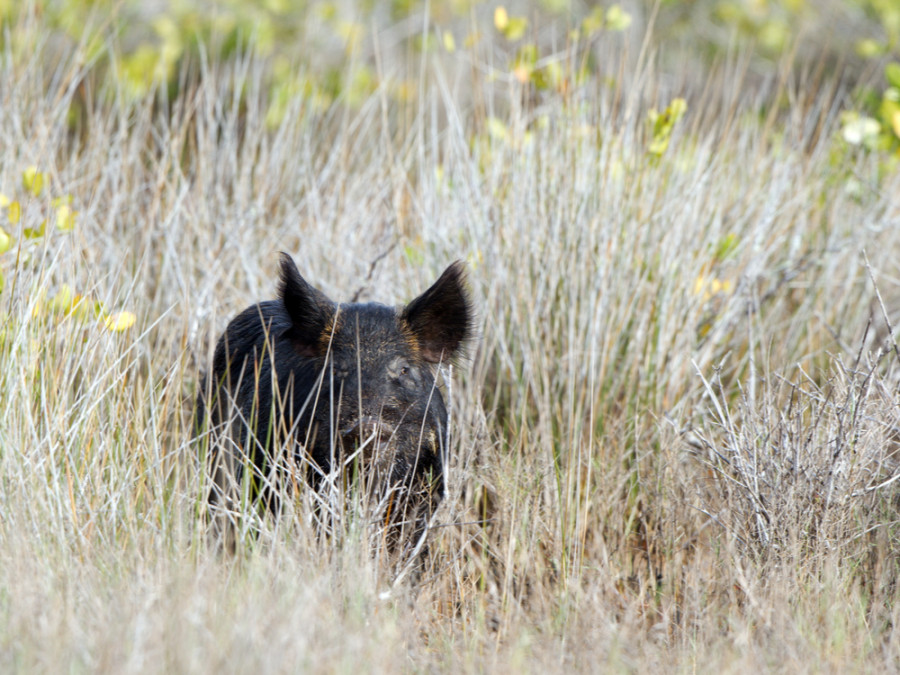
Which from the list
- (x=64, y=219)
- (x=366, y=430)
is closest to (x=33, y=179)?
(x=64, y=219)

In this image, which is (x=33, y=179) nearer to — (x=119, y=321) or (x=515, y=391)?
(x=119, y=321)

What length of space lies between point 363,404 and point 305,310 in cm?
49

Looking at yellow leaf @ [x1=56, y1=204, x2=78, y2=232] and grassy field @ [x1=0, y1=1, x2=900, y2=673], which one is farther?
yellow leaf @ [x1=56, y1=204, x2=78, y2=232]

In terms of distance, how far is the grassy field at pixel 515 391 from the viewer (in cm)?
264

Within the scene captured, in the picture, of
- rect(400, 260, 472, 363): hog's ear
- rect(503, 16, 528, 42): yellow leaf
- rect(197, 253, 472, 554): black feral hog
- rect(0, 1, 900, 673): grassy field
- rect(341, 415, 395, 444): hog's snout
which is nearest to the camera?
rect(0, 1, 900, 673): grassy field

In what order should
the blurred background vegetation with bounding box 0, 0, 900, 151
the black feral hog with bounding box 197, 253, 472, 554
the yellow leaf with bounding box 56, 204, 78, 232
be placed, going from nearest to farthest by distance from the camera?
the black feral hog with bounding box 197, 253, 472, 554 < the yellow leaf with bounding box 56, 204, 78, 232 < the blurred background vegetation with bounding box 0, 0, 900, 151

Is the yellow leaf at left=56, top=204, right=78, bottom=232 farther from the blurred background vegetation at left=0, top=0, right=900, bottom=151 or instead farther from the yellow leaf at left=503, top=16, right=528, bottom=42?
the yellow leaf at left=503, top=16, right=528, bottom=42

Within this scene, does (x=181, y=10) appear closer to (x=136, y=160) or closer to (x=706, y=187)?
(x=136, y=160)

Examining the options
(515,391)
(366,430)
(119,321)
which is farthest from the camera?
(515,391)

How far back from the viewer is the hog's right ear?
347 cm

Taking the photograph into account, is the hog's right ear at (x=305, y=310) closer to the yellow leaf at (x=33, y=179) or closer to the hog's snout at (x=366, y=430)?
the hog's snout at (x=366, y=430)

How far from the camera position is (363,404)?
10.6 feet

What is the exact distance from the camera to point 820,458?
3.29m

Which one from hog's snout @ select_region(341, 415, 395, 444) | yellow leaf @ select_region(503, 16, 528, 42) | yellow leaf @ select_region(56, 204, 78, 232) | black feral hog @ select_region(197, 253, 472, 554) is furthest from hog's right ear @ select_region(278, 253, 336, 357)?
yellow leaf @ select_region(503, 16, 528, 42)
